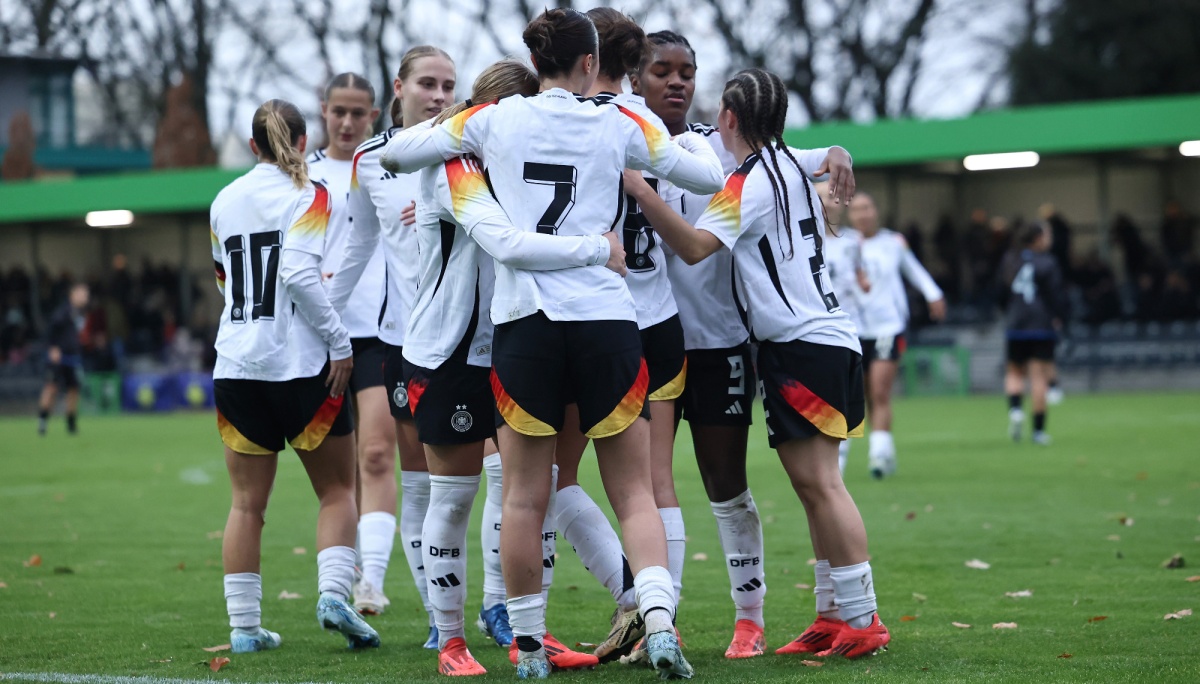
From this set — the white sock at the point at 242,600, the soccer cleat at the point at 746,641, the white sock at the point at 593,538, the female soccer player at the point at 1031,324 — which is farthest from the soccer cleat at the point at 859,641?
the female soccer player at the point at 1031,324

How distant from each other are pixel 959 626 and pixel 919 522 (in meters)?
3.40

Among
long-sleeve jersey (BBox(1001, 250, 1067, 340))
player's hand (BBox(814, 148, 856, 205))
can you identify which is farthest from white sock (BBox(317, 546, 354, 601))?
long-sleeve jersey (BBox(1001, 250, 1067, 340))

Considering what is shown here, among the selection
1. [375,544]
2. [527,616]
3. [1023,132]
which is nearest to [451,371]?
[527,616]

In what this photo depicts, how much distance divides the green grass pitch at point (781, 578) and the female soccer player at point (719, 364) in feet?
1.18

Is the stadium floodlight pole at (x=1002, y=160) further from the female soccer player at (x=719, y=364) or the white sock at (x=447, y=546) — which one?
the white sock at (x=447, y=546)

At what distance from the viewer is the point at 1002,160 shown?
27422 mm

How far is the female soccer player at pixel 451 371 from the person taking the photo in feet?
16.0

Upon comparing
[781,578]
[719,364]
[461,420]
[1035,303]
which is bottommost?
[781,578]

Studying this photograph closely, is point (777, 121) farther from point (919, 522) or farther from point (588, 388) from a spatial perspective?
point (919, 522)

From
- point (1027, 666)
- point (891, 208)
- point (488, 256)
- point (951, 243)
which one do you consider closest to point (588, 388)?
point (488, 256)

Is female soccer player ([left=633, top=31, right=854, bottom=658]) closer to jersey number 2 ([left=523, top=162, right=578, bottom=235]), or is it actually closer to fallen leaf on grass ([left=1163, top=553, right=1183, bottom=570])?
jersey number 2 ([left=523, top=162, right=578, bottom=235])

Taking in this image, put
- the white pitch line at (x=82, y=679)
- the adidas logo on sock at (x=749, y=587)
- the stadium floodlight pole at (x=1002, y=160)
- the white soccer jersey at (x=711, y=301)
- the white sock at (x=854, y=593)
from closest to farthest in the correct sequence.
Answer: the white pitch line at (x=82, y=679) → the white sock at (x=854, y=593) → the white soccer jersey at (x=711, y=301) → the adidas logo on sock at (x=749, y=587) → the stadium floodlight pole at (x=1002, y=160)

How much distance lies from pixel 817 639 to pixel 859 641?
0.29 meters

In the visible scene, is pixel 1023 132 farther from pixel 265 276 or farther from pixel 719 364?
pixel 265 276
